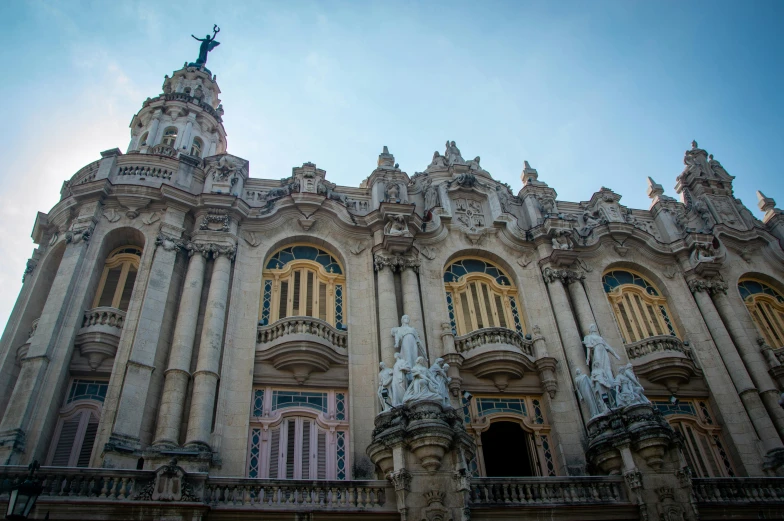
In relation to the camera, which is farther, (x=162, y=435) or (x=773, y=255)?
(x=773, y=255)

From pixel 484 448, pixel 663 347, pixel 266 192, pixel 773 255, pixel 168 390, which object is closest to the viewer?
pixel 168 390

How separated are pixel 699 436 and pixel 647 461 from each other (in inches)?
212

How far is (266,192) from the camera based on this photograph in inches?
901

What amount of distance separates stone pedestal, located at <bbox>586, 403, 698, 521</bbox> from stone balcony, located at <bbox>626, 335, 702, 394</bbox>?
14.1ft

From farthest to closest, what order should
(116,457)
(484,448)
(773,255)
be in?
(773,255) → (484,448) → (116,457)

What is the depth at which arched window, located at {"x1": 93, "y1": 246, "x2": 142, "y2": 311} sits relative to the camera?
752 inches

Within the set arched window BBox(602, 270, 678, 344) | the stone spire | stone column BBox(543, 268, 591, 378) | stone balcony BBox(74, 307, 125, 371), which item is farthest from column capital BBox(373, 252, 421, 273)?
the stone spire

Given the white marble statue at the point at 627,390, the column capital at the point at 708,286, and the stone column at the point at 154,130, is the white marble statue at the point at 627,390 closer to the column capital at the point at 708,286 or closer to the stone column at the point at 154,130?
the column capital at the point at 708,286

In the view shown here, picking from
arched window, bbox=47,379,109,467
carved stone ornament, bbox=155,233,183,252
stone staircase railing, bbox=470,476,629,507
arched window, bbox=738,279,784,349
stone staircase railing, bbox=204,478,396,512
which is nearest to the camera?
stone staircase railing, bbox=204,478,396,512

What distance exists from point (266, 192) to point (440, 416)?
11.7 m

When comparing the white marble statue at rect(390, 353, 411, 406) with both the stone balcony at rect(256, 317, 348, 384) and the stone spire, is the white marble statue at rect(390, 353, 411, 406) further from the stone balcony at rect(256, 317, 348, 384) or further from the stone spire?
the stone spire

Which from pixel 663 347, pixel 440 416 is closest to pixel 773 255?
pixel 663 347

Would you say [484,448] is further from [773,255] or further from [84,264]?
[773,255]

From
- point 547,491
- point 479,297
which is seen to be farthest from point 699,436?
point 479,297
